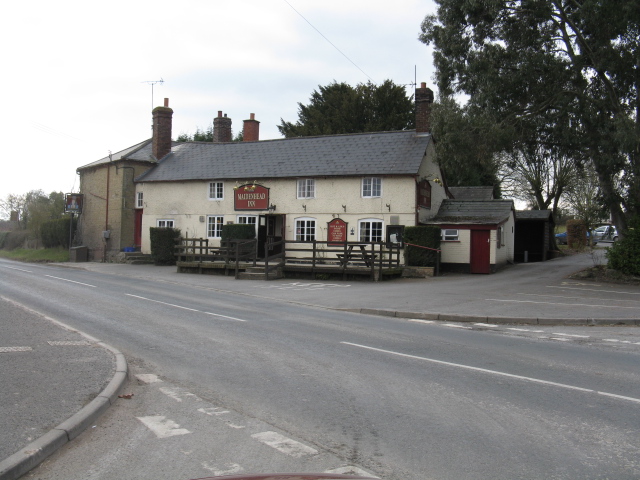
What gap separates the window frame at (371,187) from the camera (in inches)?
1150

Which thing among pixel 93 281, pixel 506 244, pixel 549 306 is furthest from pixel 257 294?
pixel 506 244

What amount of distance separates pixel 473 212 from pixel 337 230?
7.11m

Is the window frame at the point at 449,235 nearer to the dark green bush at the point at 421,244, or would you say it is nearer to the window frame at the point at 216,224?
the dark green bush at the point at 421,244

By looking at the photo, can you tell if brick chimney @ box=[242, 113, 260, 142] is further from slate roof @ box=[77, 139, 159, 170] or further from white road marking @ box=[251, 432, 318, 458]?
white road marking @ box=[251, 432, 318, 458]

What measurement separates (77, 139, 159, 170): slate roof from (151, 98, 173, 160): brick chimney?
0.65m

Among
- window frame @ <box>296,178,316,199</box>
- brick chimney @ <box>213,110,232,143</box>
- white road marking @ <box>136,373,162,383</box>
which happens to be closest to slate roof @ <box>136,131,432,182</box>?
window frame @ <box>296,178,316,199</box>

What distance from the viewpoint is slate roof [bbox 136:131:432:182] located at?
2973 cm

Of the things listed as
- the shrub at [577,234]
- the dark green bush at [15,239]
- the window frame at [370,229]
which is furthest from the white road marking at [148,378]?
the dark green bush at [15,239]

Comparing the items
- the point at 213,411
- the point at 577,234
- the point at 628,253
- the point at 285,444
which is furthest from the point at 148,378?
the point at 577,234

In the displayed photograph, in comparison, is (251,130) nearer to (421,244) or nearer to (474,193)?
(474,193)

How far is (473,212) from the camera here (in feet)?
98.1

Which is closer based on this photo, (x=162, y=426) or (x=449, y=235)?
(x=162, y=426)

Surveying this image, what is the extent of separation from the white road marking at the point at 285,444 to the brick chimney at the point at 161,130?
34.6 metres

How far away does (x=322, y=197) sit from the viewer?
30.5 m
